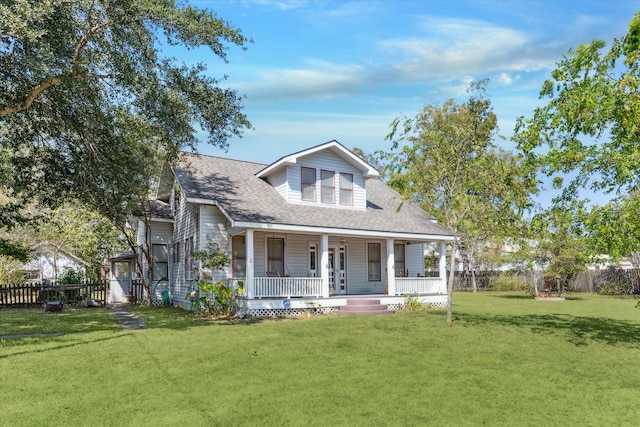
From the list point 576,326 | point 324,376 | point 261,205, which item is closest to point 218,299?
point 261,205

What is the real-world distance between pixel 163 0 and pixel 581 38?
11293 millimetres

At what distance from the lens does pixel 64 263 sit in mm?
40969

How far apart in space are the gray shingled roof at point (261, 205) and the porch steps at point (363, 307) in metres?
3.01

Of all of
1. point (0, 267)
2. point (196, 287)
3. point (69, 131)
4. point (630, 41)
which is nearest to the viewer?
point (630, 41)

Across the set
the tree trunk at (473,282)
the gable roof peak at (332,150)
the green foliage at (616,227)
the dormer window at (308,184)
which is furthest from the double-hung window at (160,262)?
the tree trunk at (473,282)

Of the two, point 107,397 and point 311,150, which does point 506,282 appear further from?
point 107,397

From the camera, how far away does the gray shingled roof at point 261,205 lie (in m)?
17.1

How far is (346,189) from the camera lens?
69.5ft

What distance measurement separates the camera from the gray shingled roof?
17125 mm

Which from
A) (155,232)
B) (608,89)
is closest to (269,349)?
(608,89)

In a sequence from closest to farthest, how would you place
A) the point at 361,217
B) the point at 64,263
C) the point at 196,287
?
the point at 196,287 < the point at 361,217 < the point at 64,263

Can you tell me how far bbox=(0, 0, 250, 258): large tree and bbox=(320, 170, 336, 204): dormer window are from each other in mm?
5973

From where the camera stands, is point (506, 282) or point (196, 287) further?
point (506, 282)

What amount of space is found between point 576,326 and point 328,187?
37.3 ft
